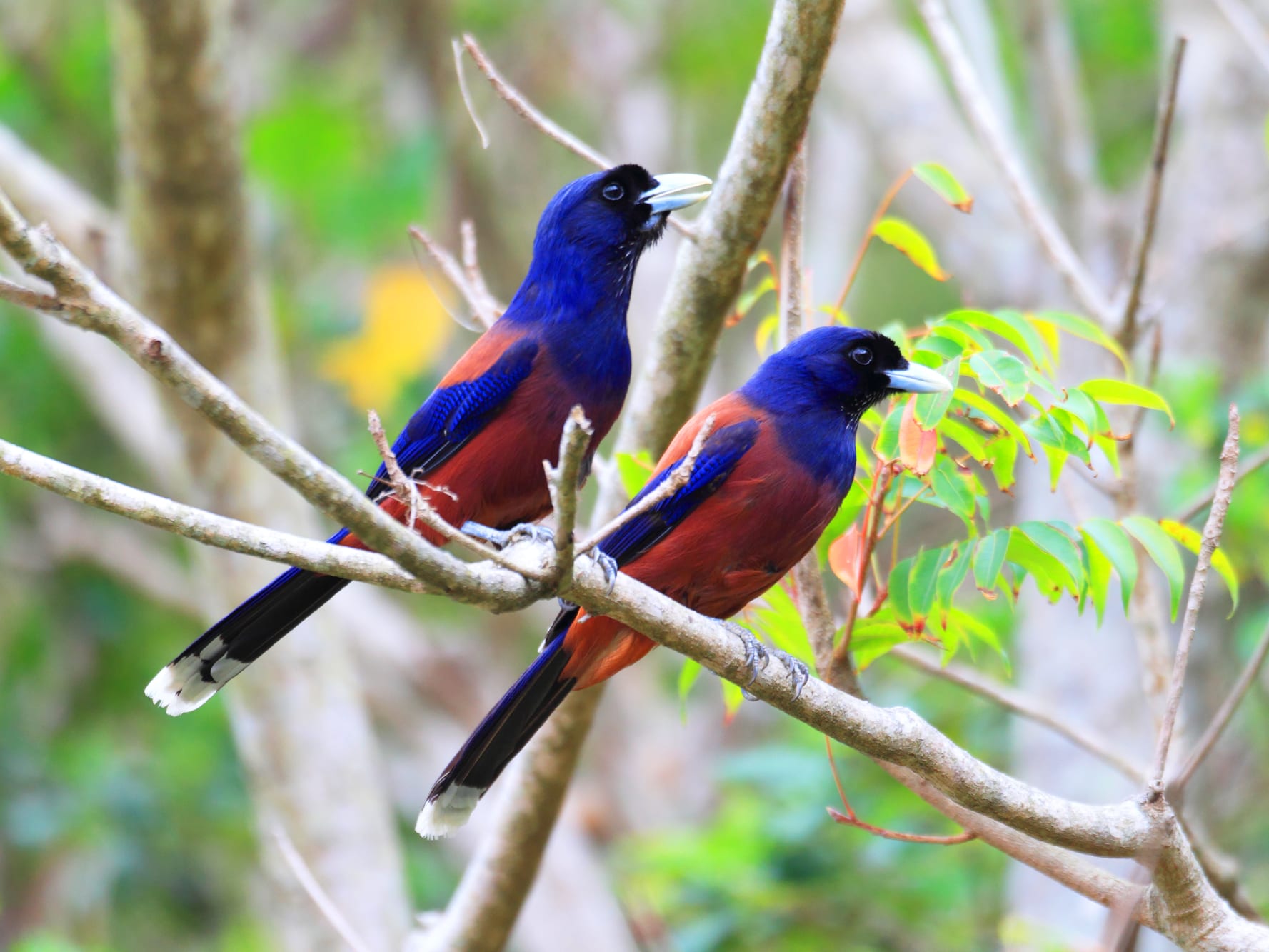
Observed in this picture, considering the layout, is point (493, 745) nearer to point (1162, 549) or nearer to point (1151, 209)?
point (1162, 549)

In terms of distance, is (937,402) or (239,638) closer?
(937,402)

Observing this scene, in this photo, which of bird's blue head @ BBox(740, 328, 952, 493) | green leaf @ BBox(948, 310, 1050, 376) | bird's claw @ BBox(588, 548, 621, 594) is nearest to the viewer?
bird's claw @ BBox(588, 548, 621, 594)

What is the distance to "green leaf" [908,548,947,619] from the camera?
2.88 meters

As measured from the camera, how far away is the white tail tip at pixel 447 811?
128 inches

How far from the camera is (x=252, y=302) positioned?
5.61 meters

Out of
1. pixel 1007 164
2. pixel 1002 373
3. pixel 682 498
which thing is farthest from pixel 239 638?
Answer: pixel 1007 164

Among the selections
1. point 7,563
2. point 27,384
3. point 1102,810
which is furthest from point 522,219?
point 1102,810

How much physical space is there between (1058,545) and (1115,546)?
112 mm

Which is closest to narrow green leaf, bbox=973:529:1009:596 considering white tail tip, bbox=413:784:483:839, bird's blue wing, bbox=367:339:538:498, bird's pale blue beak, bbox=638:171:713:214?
white tail tip, bbox=413:784:483:839

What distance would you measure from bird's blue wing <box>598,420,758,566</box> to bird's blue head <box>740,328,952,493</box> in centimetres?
15

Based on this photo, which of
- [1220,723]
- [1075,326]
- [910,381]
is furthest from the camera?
[910,381]

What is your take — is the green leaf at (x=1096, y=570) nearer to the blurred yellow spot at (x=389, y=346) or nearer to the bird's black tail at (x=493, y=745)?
the bird's black tail at (x=493, y=745)

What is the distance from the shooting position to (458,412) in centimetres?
394

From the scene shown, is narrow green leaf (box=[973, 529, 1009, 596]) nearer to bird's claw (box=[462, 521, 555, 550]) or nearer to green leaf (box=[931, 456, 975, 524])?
green leaf (box=[931, 456, 975, 524])
